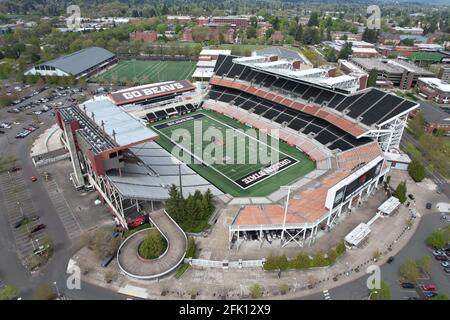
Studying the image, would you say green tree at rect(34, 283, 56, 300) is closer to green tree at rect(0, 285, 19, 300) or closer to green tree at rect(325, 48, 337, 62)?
green tree at rect(0, 285, 19, 300)

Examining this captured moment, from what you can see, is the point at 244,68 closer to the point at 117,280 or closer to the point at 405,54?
the point at 117,280

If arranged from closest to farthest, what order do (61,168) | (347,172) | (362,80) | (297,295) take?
(297,295) < (347,172) < (61,168) < (362,80)

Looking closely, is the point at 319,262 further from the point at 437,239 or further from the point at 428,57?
the point at 428,57

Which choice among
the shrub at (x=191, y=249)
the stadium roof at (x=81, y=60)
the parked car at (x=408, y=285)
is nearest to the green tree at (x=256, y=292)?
the shrub at (x=191, y=249)

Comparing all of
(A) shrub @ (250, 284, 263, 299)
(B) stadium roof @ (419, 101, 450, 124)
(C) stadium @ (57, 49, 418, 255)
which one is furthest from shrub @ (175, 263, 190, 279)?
(B) stadium roof @ (419, 101, 450, 124)

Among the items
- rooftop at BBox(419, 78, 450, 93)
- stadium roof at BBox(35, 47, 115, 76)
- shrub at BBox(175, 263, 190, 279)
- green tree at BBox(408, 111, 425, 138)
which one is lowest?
shrub at BBox(175, 263, 190, 279)
